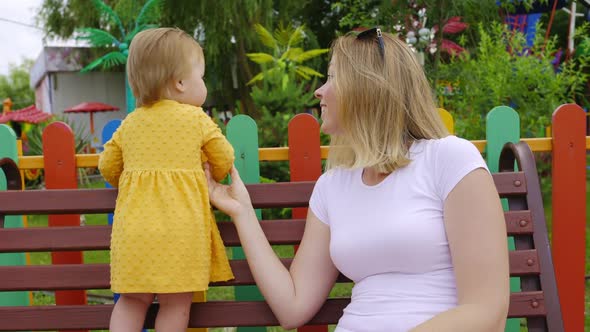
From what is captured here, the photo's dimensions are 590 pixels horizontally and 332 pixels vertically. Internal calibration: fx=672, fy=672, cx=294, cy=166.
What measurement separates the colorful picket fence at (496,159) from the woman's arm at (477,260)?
114 cm

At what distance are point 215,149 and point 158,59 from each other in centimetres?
35

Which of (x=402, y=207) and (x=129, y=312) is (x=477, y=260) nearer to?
(x=402, y=207)

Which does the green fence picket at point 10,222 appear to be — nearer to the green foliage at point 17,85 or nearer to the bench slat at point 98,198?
the bench slat at point 98,198

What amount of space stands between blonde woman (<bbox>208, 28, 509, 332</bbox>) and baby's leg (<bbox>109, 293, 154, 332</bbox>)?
0.64 metres

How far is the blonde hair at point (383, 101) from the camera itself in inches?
75.2

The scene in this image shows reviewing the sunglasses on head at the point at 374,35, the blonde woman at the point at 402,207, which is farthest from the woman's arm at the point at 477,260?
the sunglasses on head at the point at 374,35

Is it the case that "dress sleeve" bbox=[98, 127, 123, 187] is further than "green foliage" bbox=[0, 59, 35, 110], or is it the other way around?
"green foliage" bbox=[0, 59, 35, 110]

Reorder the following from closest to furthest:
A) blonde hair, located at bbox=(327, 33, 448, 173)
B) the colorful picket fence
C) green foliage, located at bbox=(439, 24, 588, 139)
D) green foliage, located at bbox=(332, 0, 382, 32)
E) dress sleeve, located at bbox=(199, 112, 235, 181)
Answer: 1. blonde hair, located at bbox=(327, 33, 448, 173)
2. dress sleeve, located at bbox=(199, 112, 235, 181)
3. the colorful picket fence
4. green foliage, located at bbox=(439, 24, 588, 139)
5. green foliage, located at bbox=(332, 0, 382, 32)

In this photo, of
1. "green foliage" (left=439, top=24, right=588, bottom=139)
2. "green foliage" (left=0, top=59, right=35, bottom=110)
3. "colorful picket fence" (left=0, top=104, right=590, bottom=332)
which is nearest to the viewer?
"colorful picket fence" (left=0, top=104, right=590, bottom=332)

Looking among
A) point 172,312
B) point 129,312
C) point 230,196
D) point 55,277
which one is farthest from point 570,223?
point 55,277

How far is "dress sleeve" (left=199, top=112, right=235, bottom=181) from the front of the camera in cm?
224

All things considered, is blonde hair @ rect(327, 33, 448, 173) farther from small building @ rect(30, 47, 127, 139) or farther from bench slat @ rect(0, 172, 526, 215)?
small building @ rect(30, 47, 127, 139)

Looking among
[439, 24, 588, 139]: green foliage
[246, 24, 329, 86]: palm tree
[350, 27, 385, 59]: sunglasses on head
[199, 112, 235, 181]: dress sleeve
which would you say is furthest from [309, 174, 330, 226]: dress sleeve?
[246, 24, 329, 86]: palm tree

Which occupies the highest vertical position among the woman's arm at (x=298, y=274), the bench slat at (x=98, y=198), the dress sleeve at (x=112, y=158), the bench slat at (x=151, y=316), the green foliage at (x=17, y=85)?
the dress sleeve at (x=112, y=158)
